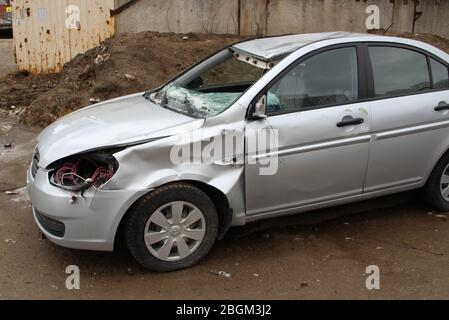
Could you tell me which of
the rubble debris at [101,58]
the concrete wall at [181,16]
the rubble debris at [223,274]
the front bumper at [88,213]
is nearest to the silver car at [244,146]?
the front bumper at [88,213]

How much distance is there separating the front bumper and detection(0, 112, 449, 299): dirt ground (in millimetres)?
352

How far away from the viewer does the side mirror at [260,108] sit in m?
3.81

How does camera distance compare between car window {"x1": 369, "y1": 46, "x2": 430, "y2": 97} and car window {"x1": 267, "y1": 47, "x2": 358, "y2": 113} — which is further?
car window {"x1": 369, "y1": 46, "x2": 430, "y2": 97}

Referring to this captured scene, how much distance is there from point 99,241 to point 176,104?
131 centimetres

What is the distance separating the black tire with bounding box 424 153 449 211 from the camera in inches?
183

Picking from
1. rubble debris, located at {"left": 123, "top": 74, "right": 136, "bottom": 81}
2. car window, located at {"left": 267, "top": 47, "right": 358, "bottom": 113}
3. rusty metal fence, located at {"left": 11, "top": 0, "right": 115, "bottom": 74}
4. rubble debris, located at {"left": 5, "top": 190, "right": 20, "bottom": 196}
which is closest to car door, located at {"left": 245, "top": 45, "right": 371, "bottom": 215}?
car window, located at {"left": 267, "top": 47, "right": 358, "bottom": 113}

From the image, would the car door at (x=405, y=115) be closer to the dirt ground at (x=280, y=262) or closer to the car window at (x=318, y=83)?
the car window at (x=318, y=83)

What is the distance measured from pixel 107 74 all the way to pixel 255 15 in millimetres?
3128

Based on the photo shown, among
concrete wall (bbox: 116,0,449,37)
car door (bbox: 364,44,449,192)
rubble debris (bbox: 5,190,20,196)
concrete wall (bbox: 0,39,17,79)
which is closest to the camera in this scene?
car door (bbox: 364,44,449,192)

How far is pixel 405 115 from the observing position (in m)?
4.31

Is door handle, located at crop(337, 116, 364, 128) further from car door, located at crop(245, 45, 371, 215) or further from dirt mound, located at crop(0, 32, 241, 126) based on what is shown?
dirt mound, located at crop(0, 32, 241, 126)

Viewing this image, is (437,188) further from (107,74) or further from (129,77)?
(107,74)

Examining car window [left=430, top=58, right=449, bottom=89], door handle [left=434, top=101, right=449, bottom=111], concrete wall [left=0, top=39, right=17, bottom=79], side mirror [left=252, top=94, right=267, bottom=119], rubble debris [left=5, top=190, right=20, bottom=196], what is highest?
car window [left=430, top=58, right=449, bottom=89]

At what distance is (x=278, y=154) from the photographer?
3.85m
